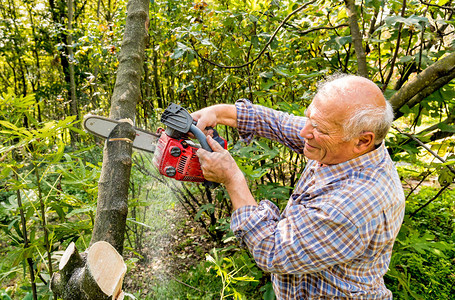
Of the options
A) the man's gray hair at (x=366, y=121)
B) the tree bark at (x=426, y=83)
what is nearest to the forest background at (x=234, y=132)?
the tree bark at (x=426, y=83)

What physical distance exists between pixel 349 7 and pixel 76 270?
2141 mm

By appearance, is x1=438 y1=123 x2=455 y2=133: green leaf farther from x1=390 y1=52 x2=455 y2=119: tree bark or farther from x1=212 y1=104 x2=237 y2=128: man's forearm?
x1=212 y1=104 x2=237 y2=128: man's forearm

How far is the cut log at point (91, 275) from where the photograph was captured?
94 cm

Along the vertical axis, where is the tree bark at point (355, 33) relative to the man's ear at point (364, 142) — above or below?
above

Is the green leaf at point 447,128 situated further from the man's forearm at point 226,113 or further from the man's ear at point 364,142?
the man's forearm at point 226,113

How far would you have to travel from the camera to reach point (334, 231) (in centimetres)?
109

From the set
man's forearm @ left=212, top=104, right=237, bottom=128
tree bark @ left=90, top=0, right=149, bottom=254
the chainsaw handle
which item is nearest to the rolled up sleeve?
man's forearm @ left=212, top=104, right=237, bottom=128

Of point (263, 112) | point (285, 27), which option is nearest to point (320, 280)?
point (263, 112)

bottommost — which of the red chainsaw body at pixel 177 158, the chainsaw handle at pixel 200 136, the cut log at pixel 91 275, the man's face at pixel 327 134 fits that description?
the cut log at pixel 91 275

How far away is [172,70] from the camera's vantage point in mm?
3654

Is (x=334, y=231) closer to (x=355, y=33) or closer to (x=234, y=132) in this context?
(x=355, y=33)

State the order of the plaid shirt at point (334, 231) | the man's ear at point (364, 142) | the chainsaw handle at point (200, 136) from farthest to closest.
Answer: the chainsaw handle at point (200, 136), the man's ear at point (364, 142), the plaid shirt at point (334, 231)

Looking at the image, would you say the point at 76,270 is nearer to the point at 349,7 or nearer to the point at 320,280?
the point at 320,280

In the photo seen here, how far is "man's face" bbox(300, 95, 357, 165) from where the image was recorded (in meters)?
1.22
